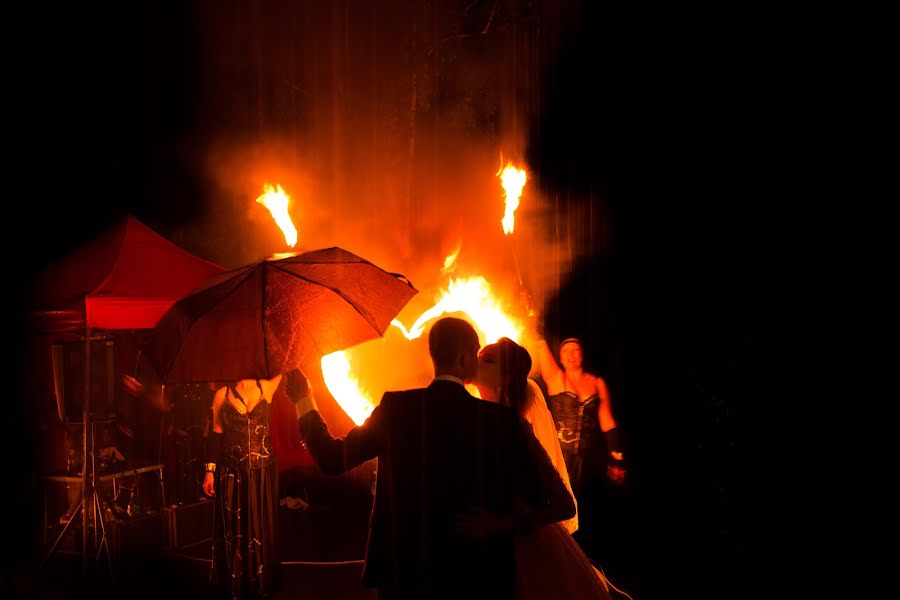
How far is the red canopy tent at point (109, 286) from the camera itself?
5848mm

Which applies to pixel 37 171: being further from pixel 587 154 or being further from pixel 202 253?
pixel 587 154

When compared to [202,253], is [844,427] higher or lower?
lower

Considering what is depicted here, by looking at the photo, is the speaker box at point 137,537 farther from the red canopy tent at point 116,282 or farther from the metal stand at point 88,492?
the red canopy tent at point 116,282

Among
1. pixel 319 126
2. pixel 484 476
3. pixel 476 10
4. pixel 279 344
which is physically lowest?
pixel 484 476

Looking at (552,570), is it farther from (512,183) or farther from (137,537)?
(512,183)

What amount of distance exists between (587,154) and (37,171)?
9.55 m

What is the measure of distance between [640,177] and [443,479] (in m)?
8.16

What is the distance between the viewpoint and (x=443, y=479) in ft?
7.27

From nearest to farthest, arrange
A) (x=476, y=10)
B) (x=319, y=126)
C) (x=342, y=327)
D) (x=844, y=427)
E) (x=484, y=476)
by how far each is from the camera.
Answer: (x=484, y=476) → (x=342, y=327) → (x=844, y=427) → (x=476, y=10) → (x=319, y=126)

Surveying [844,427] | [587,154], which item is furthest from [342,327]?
[587,154]

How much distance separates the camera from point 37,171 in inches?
440

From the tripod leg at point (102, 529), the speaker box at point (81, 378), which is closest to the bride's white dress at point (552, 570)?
the tripod leg at point (102, 529)

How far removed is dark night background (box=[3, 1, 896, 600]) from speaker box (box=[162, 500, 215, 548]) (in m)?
2.42

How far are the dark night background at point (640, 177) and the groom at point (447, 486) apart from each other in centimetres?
304
